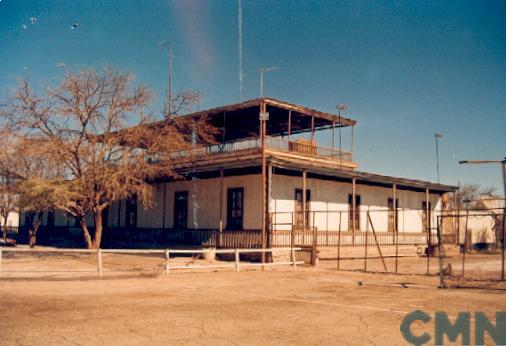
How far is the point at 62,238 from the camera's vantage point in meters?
36.4

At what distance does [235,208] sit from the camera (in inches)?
1029

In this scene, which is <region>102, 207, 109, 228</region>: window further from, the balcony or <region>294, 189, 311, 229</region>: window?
<region>294, 189, 311, 229</region>: window

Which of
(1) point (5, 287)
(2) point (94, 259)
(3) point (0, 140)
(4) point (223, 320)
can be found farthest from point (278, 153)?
(4) point (223, 320)

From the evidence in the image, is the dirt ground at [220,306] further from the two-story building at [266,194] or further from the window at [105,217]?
the window at [105,217]

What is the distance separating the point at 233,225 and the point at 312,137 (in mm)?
8749

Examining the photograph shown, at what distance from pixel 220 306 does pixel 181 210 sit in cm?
1893

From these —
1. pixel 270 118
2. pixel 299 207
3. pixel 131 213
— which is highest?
pixel 270 118

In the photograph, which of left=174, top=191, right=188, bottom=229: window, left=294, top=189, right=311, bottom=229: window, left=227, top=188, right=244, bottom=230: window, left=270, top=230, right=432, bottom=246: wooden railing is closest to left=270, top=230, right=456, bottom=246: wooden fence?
left=270, top=230, right=432, bottom=246: wooden railing

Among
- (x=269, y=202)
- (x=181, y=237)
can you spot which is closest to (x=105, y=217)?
(x=181, y=237)

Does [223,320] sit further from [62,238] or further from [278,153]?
[62,238]

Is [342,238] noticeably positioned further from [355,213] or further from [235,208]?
[235,208]

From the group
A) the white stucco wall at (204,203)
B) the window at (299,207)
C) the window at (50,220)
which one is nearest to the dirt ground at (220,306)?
the white stucco wall at (204,203)

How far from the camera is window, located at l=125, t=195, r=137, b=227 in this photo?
31.7 m

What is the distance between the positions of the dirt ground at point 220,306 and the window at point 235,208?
8.16 m
